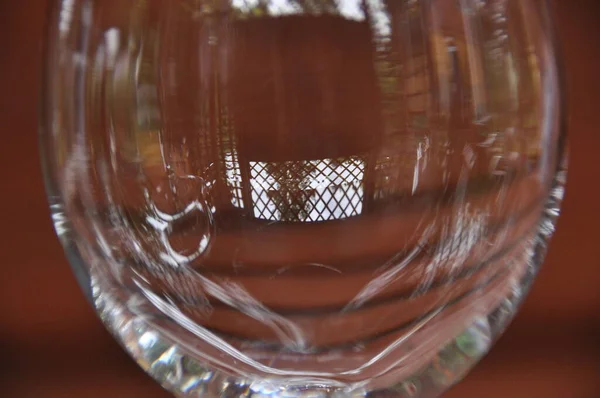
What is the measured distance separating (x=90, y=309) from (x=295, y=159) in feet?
0.50

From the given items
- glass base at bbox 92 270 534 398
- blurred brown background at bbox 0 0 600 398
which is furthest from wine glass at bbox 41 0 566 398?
blurred brown background at bbox 0 0 600 398

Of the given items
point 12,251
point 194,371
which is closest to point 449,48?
point 194,371

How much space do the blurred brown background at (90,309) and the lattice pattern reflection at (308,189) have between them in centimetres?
14

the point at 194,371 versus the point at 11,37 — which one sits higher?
the point at 11,37

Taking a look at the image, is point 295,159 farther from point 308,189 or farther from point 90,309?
point 90,309

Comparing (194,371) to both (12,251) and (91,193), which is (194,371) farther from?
(12,251)

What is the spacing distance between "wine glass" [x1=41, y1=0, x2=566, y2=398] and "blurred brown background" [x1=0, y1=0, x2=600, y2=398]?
0.35 ft

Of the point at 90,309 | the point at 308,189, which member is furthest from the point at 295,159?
the point at 90,309

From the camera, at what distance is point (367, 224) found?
215mm

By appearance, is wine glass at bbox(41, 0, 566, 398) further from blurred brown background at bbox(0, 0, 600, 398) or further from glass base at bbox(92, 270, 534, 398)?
blurred brown background at bbox(0, 0, 600, 398)

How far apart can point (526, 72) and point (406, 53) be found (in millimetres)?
37

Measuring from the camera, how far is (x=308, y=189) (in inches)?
8.7

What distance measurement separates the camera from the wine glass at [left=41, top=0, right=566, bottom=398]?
0.64 ft

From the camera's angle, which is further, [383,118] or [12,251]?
[12,251]
